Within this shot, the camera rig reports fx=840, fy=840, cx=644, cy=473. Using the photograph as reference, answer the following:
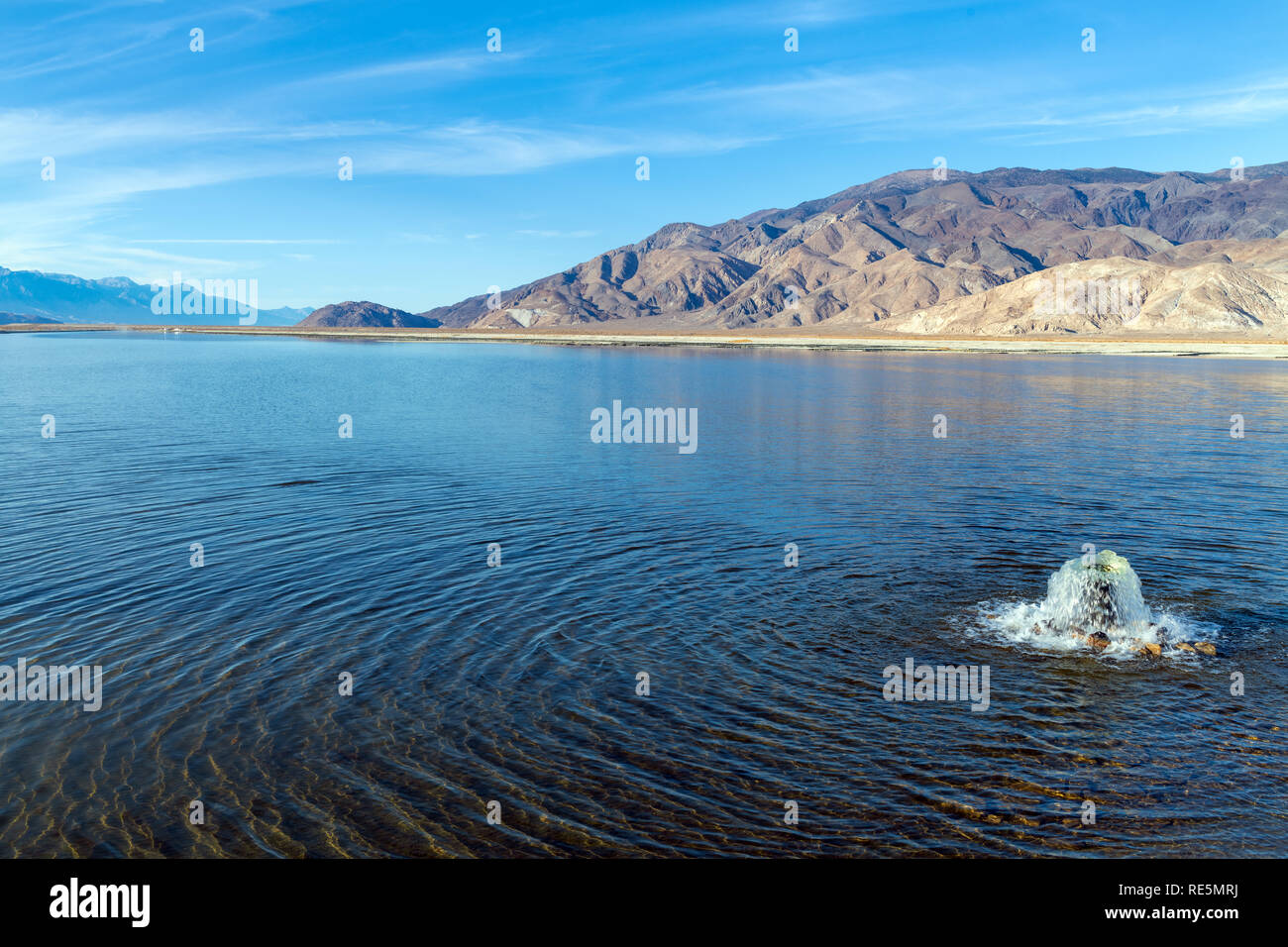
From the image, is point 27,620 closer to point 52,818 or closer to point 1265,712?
point 52,818

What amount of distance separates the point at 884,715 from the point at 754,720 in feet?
6.37

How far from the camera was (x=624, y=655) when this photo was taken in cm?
1475

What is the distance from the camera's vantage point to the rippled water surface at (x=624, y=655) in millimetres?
9898

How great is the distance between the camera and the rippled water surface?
990cm

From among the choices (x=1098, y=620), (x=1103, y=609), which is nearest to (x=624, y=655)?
(x=1098, y=620)

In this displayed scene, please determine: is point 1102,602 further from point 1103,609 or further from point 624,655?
point 624,655

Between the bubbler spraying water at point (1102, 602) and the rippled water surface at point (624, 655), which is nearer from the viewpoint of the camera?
the rippled water surface at point (624, 655)

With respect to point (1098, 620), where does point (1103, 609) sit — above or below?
above

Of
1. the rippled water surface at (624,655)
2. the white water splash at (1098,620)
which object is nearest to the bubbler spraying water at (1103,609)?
the white water splash at (1098,620)

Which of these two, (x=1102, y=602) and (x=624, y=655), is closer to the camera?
(x=624, y=655)

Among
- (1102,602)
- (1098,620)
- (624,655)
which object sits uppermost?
(1102,602)

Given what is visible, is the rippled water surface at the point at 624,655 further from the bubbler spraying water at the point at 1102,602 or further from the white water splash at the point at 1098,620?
the bubbler spraying water at the point at 1102,602

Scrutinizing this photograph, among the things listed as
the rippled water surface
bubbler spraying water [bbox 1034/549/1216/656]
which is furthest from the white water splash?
the rippled water surface
